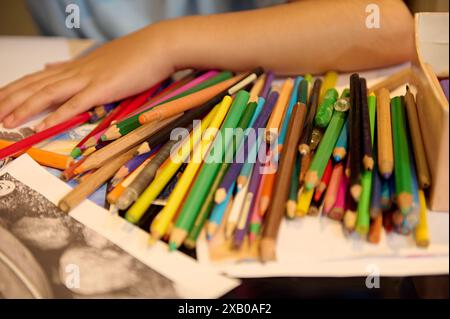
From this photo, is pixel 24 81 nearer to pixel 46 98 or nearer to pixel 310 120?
pixel 46 98

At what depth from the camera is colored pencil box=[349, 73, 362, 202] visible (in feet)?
1.01

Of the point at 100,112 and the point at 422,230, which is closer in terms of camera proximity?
the point at 422,230

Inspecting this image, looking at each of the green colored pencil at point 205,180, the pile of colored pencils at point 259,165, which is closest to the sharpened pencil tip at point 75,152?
the pile of colored pencils at point 259,165

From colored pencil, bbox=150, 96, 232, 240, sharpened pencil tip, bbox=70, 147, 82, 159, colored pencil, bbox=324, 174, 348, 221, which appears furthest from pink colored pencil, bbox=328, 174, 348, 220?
sharpened pencil tip, bbox=70, 147, 82, 159

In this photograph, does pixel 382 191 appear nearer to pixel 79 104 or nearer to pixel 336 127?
pixel 336 127

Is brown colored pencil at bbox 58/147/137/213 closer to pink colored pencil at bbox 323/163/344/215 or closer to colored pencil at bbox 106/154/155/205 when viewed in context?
colored pencil at bbox 106/154/155/205

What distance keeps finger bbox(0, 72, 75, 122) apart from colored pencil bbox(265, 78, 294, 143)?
239mm

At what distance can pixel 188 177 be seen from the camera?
35 centimetres

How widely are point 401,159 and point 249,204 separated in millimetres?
116

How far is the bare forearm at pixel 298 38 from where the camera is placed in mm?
488

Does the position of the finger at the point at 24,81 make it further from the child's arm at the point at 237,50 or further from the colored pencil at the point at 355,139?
the colored pencil at the point at 355,139

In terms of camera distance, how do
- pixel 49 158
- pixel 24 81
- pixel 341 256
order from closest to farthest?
pixel 341 256
pixel 49 158
pixel 24 81

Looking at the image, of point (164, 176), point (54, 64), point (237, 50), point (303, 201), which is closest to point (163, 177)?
point (164, 176)

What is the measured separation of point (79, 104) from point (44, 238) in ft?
0.61
